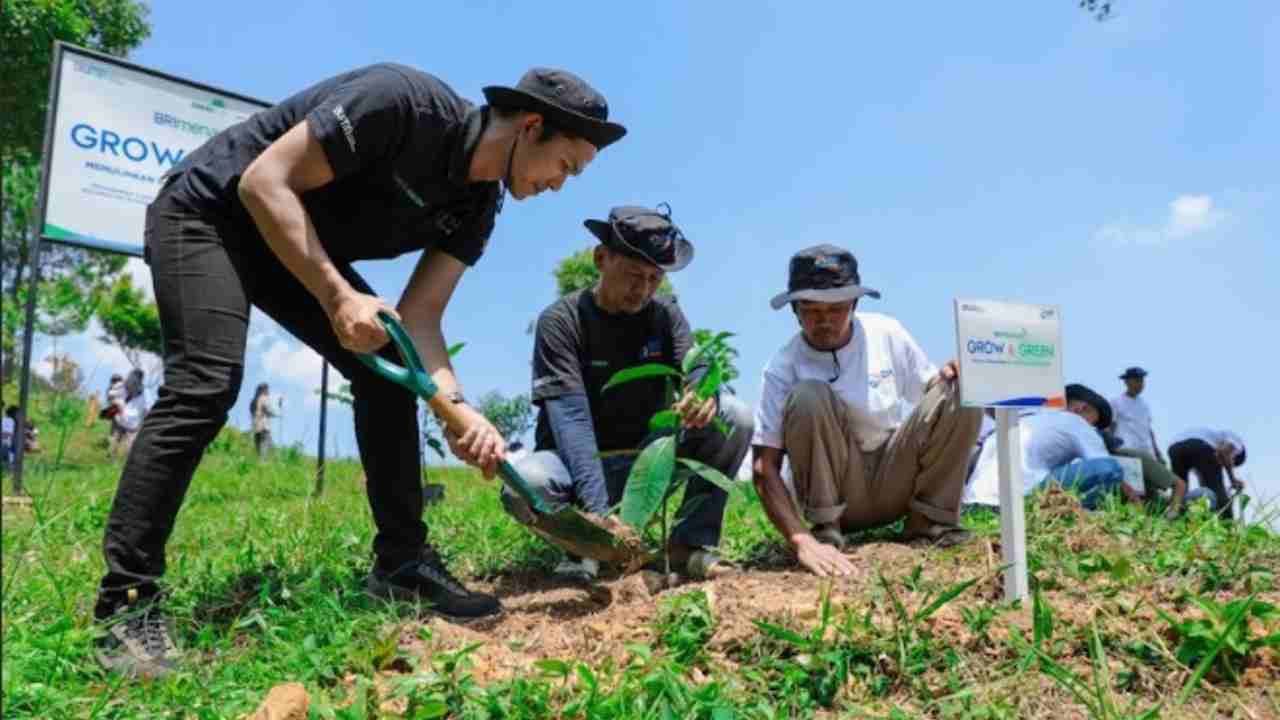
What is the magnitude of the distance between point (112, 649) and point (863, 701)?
164 cm

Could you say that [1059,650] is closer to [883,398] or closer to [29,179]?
[883,398]

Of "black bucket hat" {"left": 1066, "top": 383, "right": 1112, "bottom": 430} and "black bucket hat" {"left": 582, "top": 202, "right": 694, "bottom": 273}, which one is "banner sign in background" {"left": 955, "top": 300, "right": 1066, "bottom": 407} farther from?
"black bucket hat" {"left": 1066, "top": 383, "right": 1112, "bottom": 430}

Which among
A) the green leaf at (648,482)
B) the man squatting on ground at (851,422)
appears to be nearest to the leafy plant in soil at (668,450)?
the green leaf at (648,482)

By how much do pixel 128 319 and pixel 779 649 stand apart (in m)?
25.6

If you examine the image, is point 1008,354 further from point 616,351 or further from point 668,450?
point 616,351

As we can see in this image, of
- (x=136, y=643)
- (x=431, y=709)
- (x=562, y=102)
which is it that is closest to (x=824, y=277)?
(x=562, y=102)

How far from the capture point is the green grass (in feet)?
5.77

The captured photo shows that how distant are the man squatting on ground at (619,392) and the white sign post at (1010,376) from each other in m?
0.73

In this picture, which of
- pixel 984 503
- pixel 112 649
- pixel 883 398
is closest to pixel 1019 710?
pixel 883 398

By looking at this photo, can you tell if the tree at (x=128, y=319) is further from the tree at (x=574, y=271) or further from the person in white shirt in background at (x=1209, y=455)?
the person in white shirt in background at (x=1209, y=455)

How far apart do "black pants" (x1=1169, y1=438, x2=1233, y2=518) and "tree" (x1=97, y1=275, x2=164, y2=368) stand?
2327 centimetres

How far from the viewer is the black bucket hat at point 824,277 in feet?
9.41

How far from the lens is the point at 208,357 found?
2094mm

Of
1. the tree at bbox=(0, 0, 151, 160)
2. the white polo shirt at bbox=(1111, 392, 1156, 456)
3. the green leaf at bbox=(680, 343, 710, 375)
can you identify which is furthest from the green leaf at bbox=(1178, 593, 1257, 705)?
the tree at bbox=(0, 0, 151, 160)
